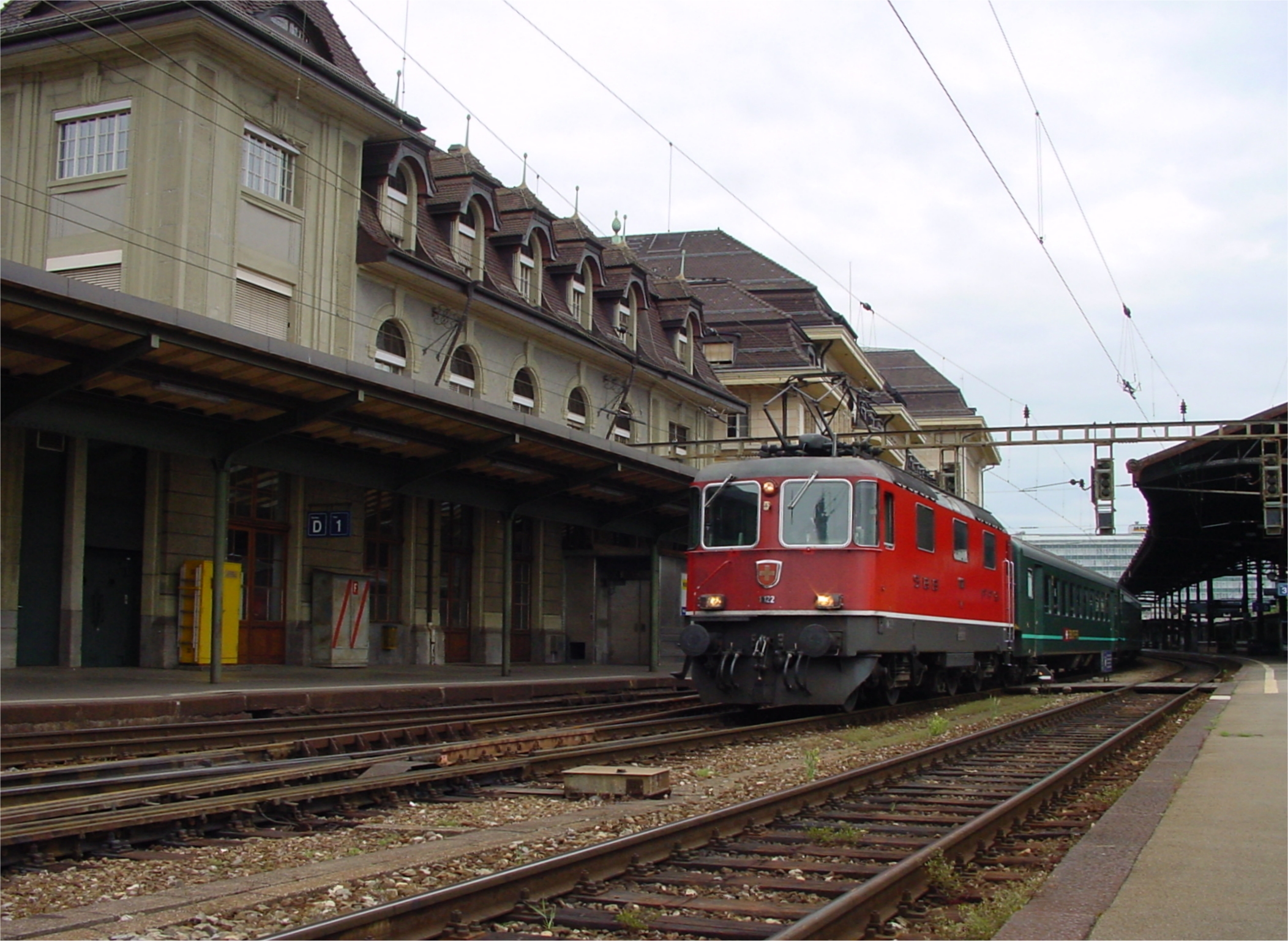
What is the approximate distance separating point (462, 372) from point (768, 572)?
13669 mm

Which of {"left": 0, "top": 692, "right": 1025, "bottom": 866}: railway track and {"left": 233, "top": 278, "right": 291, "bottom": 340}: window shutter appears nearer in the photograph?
{"left": 0, "top": 692, "right": 1025, "bottom": 866}: railway track

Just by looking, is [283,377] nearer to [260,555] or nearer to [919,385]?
[260,555]

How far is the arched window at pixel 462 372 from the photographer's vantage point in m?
27.5

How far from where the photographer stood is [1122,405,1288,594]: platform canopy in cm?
3357

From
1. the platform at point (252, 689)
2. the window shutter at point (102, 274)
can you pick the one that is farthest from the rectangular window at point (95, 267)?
the platform at point (252, 689)

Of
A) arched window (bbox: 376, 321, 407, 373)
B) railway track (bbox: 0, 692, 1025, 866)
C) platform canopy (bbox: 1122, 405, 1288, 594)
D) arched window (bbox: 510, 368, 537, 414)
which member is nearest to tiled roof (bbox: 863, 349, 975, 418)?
platform canopy (bbox: 1122, 405, 1288, 594)

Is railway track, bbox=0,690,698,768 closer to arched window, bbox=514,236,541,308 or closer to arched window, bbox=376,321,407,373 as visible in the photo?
arched window, bbox=376,321,407,373

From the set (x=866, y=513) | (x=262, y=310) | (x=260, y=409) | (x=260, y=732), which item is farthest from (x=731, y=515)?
(x=262, y=310)

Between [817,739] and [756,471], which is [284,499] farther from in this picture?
[817,739]

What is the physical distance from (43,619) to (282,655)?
4689 mm

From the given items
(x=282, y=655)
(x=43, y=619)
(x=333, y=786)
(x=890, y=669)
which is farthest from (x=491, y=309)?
(x=333, y=786)

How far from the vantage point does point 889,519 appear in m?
15.8

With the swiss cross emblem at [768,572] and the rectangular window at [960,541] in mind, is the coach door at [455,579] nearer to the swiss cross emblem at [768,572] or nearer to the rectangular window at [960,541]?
the rectangular window at [960,541]

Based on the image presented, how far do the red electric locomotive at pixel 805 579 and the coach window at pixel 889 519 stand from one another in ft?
0.06
